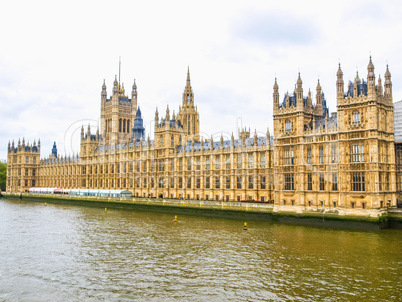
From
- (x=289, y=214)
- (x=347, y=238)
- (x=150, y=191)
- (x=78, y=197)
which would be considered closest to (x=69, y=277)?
(x=347, y=238)

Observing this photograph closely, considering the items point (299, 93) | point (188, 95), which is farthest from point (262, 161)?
point (188, 95)

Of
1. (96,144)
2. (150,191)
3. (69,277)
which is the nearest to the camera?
(69,277)

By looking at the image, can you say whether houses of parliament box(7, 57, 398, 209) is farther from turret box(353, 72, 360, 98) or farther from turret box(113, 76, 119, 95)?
turret box(113, 76, 119, 95)

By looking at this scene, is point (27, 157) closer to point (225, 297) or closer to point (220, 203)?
point (220, 203)

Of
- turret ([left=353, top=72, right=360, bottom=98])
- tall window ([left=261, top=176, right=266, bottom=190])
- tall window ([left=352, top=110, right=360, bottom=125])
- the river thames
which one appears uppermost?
turret ([left=353, top=72, right=360, bottom=98])

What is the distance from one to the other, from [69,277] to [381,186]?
46.0 metres

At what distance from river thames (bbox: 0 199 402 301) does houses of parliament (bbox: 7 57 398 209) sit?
30.2 ft

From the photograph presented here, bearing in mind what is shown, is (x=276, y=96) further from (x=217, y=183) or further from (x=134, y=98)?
(x=134, y=98)

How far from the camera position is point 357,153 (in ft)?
194

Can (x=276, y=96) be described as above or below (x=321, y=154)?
above

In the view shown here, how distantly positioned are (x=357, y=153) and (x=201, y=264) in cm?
3433

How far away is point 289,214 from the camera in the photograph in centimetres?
6506

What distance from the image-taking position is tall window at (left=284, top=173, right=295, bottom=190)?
67500 mm

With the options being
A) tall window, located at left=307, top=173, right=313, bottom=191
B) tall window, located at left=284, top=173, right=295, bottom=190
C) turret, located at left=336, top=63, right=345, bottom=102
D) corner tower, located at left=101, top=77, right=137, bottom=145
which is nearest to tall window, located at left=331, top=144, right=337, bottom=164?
tall window, located at left=307, top=173, right=313, bottom=191
